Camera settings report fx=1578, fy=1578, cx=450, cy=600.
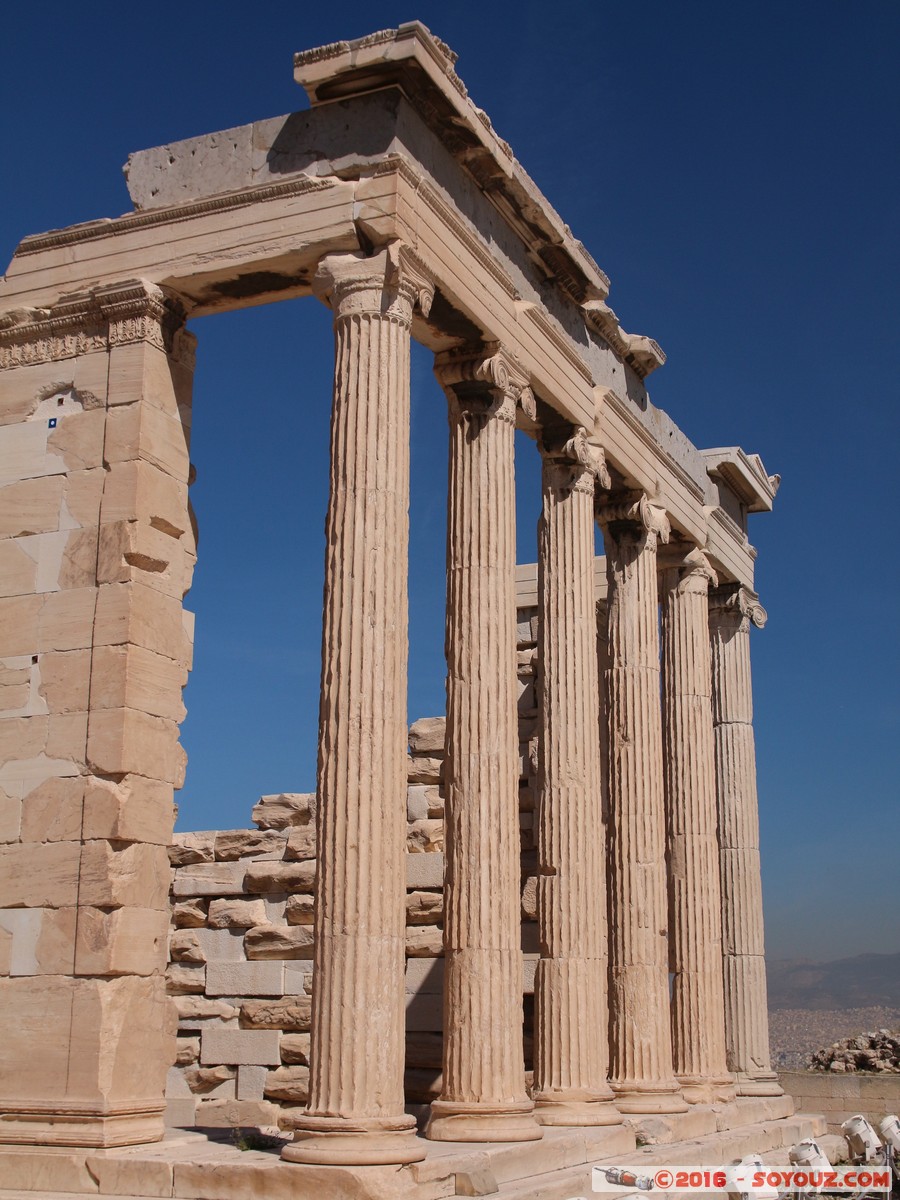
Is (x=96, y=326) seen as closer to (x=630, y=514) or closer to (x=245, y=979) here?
(x=630, y=514)

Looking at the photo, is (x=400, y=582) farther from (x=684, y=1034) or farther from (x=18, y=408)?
(x=684, y=1034)

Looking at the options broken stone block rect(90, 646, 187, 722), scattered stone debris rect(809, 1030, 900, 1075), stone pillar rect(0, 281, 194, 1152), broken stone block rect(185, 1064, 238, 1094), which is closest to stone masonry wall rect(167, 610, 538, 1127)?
broken stone block rect(185, 1064, 238, 1094)

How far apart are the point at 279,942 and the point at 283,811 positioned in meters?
1.96

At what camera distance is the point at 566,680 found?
796 inches

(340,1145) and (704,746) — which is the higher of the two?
(704,746)

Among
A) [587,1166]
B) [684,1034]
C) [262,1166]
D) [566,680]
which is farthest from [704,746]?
[262,1166]

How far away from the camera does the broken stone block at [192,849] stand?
934 inches

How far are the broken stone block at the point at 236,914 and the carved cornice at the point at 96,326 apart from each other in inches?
355

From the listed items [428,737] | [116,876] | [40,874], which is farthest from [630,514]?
[40,874]

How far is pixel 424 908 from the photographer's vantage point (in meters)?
22.2

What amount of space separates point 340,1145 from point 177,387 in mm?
8116

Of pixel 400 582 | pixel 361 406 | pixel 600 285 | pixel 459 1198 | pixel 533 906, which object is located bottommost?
pixel 459 1198

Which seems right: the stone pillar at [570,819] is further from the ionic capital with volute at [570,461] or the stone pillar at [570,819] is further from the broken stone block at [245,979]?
the broken stone block at [245,979]

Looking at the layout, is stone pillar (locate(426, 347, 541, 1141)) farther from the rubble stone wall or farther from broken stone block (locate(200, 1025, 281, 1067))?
the rubble stone wall
